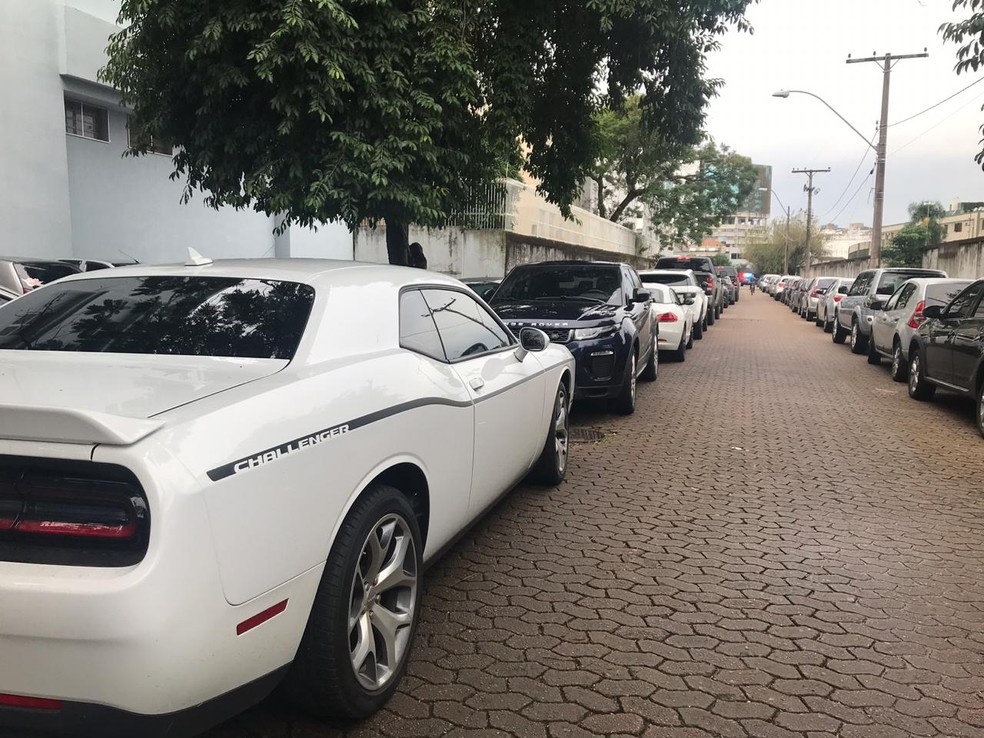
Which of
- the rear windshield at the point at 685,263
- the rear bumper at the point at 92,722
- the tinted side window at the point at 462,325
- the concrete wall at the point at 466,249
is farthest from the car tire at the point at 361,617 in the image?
the rear windshield at the point at 685,263

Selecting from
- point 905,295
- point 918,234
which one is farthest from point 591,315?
point 918,234

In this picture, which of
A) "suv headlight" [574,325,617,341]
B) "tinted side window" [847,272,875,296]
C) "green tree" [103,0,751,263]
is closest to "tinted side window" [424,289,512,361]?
"suv headlight" [574,325,617,341]

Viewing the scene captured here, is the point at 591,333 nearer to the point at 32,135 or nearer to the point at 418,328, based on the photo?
the point at 418,328

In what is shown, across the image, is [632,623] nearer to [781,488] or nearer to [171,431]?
[171,431]

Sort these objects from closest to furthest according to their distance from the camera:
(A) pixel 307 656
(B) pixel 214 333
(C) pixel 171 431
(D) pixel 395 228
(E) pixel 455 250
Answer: (C) pixel 171 431
(A) pixel 307 656
(B) pixel 214 333
(D) pixel 395 228
(E) pixel 455 250

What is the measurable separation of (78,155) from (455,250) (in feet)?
27.7

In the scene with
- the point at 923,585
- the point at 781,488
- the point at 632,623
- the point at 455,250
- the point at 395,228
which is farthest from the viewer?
the point at 455,250

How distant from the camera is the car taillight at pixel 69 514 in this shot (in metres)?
2.17

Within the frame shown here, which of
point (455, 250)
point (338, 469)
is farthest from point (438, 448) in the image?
point (455, 250)

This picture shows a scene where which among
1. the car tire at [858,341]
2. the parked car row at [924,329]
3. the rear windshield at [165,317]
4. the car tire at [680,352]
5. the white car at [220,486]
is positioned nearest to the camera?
the white car at [220,486]

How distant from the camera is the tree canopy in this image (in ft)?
109

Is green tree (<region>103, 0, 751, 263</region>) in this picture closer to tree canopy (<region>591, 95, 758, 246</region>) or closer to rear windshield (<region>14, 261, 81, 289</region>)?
rear windshield (<region>14, 261, 81, 289</region>)

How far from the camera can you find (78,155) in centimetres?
1459

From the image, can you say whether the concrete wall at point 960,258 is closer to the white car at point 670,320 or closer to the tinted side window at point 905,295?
the tinted side window at point 905,295
